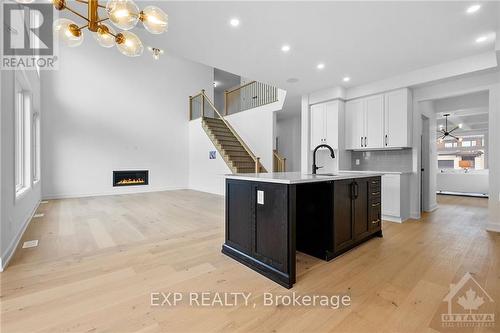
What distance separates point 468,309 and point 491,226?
10.5ft

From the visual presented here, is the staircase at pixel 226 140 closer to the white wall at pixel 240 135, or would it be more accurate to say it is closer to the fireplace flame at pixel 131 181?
the white wall at pixel 240 135

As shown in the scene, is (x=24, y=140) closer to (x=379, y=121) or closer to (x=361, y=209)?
(x=361, y=209)

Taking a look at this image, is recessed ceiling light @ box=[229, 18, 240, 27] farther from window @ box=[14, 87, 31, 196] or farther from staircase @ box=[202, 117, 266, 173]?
staircase @ box=[202, 117, 266, 173]

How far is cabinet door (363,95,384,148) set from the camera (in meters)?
4.98

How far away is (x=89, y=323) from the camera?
1572 mm

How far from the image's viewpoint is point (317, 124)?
5.95m

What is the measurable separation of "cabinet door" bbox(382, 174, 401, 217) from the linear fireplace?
24.8 feet

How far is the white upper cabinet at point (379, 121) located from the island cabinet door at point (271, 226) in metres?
3.78

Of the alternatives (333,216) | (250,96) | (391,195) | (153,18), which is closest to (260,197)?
(333,216)

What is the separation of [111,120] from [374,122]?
26.1 feet

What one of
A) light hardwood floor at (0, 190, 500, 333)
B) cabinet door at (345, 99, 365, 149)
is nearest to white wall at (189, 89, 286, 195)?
cabinet door at (345, 99, 365, 149)

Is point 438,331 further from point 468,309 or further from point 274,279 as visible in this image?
point 274,279

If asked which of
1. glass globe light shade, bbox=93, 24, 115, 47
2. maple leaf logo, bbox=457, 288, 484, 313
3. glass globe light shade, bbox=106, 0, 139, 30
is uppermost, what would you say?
glass globe light shade, bbox=93, 24, 115, 47

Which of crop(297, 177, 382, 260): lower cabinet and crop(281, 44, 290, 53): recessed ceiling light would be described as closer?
crop(297, 177, 382, 260): lower cabinet
